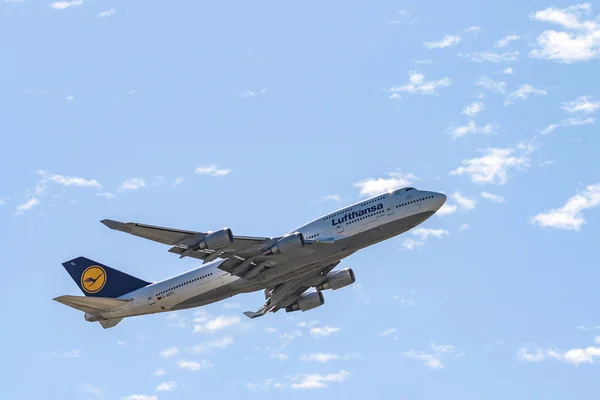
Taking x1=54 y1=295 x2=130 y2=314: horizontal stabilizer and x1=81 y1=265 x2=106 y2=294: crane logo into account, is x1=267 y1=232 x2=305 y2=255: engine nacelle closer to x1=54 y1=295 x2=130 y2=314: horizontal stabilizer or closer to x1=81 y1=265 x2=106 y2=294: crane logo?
x1=54 y1=295 x2=130 y2=314: horizontal stabilizer

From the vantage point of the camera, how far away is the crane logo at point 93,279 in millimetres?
83062

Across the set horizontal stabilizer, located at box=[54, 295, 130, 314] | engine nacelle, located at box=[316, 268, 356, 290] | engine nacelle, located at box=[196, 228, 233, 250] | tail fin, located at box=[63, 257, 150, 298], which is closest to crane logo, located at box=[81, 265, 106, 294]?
tail fin, located at box=[63, 257, 150, 298]

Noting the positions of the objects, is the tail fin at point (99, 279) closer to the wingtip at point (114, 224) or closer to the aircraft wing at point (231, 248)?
the aircraft wing at point (231, 248)

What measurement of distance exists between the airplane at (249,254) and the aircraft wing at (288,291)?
40cm

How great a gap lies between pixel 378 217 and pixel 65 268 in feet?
100

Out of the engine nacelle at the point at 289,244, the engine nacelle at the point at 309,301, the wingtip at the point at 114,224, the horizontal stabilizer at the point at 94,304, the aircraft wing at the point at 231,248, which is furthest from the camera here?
the engine nacelle at the point at 309,301

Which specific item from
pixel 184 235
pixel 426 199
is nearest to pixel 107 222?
pixel 184 235

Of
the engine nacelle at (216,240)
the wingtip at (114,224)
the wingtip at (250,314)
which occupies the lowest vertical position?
the wingtip at (250,314)

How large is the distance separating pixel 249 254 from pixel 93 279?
18827 millimetres

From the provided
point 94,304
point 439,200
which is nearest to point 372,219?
point 439,200

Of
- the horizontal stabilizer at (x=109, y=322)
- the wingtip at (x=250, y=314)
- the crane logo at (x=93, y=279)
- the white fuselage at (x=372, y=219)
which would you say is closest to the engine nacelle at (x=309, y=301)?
the wingtip at (x=250, y=314)

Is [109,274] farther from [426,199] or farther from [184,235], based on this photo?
[426,199]

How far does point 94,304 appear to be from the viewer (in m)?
78.4

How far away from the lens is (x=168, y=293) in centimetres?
7750
